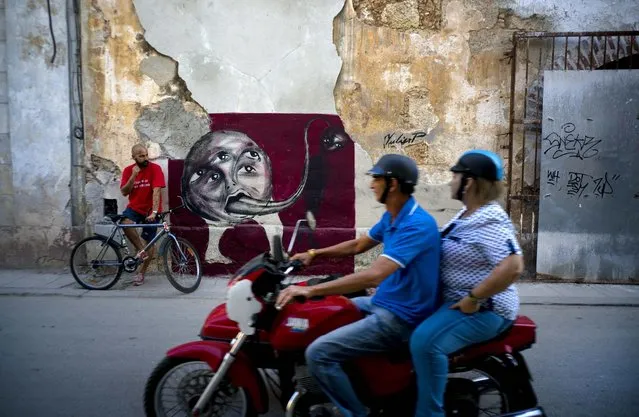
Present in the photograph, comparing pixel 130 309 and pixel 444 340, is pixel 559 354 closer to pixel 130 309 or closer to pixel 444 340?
pixel 444 340

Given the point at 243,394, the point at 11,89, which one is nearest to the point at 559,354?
the point at 243,394

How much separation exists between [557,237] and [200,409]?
20.3 ft

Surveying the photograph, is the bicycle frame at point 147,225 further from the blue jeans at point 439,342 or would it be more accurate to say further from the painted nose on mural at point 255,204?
the blue jeans at point 439,342

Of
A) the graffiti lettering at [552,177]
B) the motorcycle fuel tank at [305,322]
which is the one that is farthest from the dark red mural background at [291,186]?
the motorcycle fuel tank at [305,322]

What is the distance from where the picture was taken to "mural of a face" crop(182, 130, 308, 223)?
26.2ft

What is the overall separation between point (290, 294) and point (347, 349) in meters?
0.41

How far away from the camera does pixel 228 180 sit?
8.00 meters

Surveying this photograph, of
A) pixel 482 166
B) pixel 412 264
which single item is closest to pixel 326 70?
pixel 482 166

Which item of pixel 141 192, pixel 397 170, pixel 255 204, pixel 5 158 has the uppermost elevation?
pixel 5 158

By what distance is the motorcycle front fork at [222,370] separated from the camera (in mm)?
2830

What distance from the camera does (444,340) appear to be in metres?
2.65

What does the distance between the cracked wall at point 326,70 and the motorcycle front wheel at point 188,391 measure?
5158 millimetres

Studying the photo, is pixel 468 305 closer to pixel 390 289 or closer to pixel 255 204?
pixel 390 289

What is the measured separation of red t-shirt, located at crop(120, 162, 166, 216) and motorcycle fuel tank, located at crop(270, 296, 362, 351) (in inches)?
206
